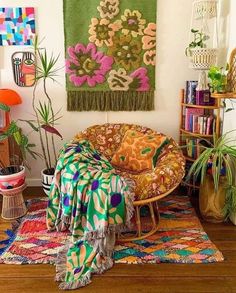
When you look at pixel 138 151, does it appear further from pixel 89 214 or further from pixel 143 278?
pixel 143 278

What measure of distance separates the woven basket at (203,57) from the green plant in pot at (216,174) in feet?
2.14

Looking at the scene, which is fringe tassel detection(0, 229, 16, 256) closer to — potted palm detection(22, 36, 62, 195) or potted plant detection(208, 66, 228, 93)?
potted palm detection(22, 36, 62, 195)

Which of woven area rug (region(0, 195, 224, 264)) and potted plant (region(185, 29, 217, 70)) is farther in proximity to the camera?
potted plant (region(185, 29, 217, 70))

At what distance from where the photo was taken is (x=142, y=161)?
2859 mm

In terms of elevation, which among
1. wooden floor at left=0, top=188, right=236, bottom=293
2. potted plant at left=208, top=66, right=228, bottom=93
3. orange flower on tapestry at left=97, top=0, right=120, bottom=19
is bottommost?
wooden floor at left=0, top=188, right=236, bottom=293

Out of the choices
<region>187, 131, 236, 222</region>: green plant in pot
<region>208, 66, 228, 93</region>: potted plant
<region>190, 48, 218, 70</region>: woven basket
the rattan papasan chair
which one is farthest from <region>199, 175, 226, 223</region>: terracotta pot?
<region>190, 48, 218, 70</region>: woven basket

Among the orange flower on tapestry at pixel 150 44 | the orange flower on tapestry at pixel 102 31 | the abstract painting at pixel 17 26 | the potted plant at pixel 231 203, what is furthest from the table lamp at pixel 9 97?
the potted plant at pixel 231 203

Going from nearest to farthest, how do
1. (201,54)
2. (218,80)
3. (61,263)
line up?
(61,263), (218,80), (201,54)

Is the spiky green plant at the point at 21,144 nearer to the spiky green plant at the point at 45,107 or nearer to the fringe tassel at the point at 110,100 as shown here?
the spiky green plant at the point at 45,107

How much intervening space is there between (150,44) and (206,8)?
626 millimetres

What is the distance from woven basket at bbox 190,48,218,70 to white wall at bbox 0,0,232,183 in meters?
0.42

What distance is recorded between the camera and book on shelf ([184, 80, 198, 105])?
10.5 ft

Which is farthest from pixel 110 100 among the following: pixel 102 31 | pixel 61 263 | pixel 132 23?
pixel 61 263

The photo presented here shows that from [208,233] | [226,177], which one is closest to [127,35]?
[226,177]
